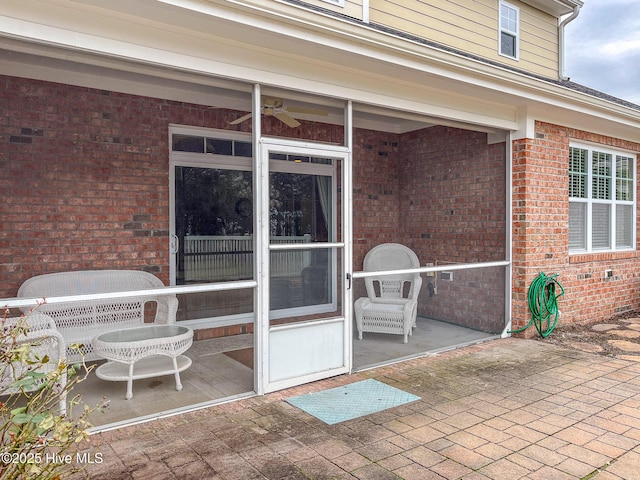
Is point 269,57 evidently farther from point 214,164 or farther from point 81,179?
point 81,179

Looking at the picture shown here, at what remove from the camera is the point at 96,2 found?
287 centimetres

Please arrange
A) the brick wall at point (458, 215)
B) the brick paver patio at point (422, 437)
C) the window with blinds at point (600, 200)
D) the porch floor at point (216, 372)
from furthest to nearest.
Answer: the window with blinds at point (600, 200)
the brick wall at point (458, 215)
the porch floor at point (216, 372)
the brick paver patio at point (422, 437)

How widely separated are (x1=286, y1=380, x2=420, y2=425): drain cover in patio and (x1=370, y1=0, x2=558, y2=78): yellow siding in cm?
412

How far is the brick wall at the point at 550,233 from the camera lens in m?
5.61

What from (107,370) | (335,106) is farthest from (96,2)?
(107,370)

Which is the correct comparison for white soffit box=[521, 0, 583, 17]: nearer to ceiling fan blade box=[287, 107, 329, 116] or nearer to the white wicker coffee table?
ceiling fan blade box=[287, 107, 329, 116]

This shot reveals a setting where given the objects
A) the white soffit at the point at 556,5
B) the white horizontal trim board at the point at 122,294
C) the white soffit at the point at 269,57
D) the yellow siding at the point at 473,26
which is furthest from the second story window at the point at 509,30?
the white horizontal trim board at the point at 122,294

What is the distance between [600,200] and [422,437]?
207 inches

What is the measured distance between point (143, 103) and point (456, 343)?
4.39 meters

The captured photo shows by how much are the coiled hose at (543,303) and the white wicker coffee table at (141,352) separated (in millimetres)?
3945

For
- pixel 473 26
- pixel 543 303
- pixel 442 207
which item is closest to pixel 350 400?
pixel 543 303

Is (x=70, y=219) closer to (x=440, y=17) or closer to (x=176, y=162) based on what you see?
(x=176, y=162)

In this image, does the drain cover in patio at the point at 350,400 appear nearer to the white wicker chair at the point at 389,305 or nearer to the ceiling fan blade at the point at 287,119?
the white wicker chair at the point at 389,305

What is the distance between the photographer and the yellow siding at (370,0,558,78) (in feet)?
19.3
